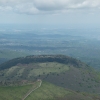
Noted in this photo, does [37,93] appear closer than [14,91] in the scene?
No

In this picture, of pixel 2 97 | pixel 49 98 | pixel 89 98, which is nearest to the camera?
pixel 2 97

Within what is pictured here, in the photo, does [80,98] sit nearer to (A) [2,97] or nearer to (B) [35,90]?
(B) [35,90]

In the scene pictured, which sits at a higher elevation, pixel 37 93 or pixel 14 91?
pixel 14 91

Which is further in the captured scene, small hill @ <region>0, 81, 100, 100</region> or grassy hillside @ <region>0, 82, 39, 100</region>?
small hill @ <region>0, 81, 100, 100</region>

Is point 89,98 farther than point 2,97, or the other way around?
point 89,98

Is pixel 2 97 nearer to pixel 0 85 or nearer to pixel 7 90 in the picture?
pixel 7 90

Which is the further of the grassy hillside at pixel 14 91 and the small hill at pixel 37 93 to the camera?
the small hill at pixel 37 93

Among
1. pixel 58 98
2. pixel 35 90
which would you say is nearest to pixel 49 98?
pixel 58 98

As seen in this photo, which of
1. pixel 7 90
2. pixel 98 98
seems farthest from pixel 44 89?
pixel 98 98

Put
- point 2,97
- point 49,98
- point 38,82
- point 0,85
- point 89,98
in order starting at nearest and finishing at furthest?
1. point 2,97
2. point 49,98
3. point 89,98
4. point 0,85
5. point 38,82
